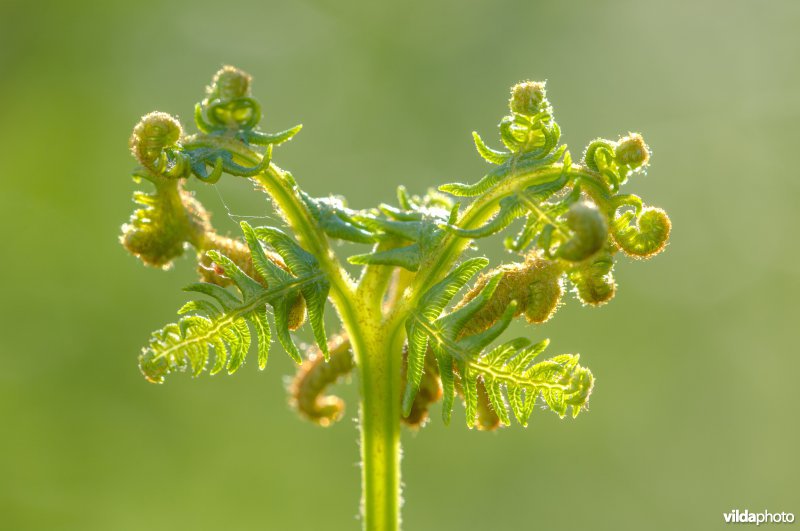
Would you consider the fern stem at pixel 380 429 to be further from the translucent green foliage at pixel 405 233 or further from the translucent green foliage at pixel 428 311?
the translucent green foliage at pixel 405 233

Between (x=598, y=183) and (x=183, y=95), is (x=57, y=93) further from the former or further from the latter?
(x=598, y=183)

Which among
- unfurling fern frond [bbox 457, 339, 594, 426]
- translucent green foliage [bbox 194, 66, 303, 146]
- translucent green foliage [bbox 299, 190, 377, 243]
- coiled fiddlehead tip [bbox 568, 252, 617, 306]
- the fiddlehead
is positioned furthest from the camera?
the fiddlehead

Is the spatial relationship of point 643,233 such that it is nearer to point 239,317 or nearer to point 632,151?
point 632,151

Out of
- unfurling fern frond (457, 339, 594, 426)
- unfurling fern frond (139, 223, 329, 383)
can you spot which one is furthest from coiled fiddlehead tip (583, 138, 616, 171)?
unfurling fern frond (139, 223, 329, 383)

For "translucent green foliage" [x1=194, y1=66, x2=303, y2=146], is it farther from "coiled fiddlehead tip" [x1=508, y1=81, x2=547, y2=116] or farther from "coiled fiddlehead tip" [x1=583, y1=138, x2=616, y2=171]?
"coiled fiddlehead tip" [x1=583, y1=138, x2=616, y2=171]

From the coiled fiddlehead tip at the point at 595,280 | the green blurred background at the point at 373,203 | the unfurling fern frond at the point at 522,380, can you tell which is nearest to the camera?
the unfurling fern frond at the point at 522,380

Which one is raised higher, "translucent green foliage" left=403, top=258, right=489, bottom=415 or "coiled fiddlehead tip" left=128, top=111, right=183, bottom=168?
"coiled fiddlehead tip" left=128, top=111, right=183, bottom=168

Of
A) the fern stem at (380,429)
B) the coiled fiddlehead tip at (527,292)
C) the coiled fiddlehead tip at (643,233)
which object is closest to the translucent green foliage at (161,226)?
the fern stem at (380,429)
